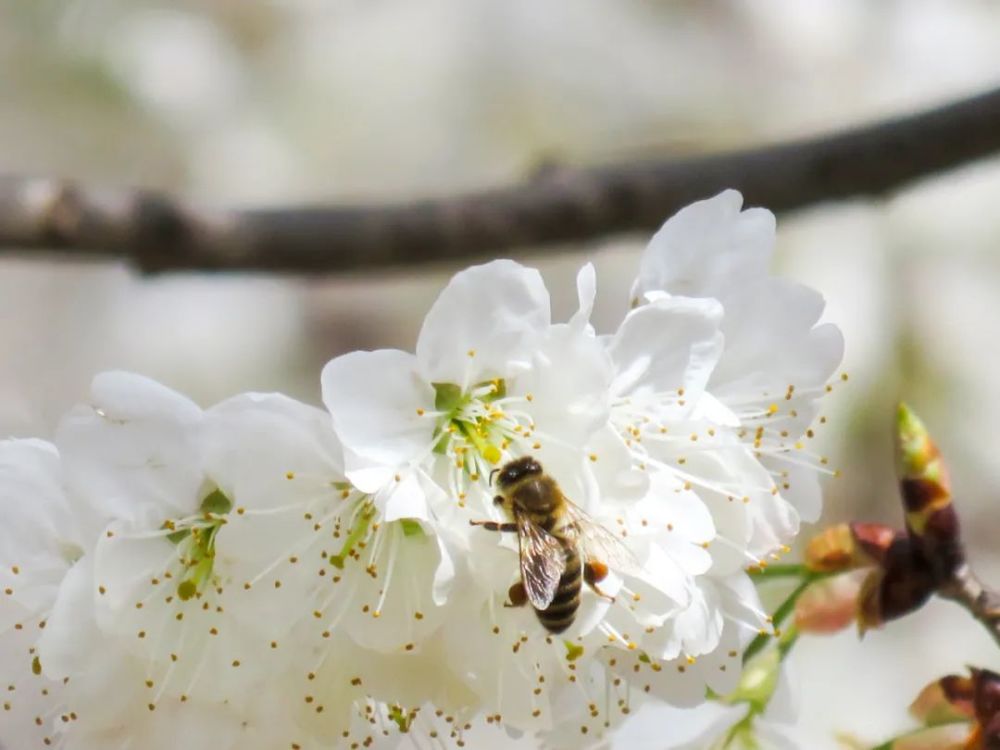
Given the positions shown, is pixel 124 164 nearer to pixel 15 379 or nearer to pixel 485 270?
pixel 15 379

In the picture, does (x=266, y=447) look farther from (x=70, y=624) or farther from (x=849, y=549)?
(x=849, y=549)

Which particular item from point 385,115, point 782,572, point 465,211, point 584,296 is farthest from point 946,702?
point 385,115

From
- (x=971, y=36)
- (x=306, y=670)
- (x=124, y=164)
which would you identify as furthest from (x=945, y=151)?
(x=124, y=164)

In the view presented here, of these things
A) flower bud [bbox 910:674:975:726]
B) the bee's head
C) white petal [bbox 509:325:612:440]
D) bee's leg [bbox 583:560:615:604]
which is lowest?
flower bud [bbox 910:674:975:726]

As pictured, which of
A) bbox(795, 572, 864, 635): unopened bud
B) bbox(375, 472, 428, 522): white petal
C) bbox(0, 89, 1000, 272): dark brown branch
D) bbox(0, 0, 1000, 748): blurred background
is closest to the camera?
bbox(375, 472, 428, 522): white petal

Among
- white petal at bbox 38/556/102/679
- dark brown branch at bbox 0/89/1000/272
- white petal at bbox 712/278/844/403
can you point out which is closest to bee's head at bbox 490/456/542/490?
white petal at bbox 712/278/844/403

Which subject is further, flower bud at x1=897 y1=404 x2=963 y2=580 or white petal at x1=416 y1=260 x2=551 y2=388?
flower bud at x1=897 y1=404 x2=963 y2=580

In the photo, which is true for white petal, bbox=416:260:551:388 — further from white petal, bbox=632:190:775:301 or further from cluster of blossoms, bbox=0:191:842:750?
white petal, bbox=632:190:775:301
